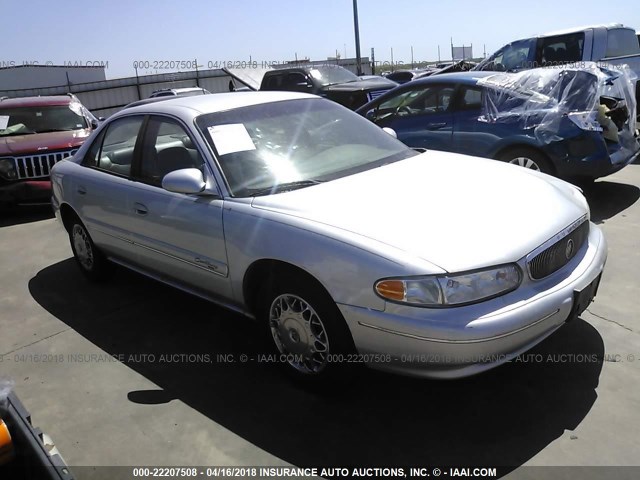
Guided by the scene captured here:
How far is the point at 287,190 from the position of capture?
10.3ft

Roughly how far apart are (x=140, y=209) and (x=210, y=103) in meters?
0.86

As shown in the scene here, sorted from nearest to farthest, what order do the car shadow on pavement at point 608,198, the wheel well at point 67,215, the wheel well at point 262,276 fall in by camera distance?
the wheel well at point 262,276, the wheel well at point 67,215, the car shadow on pavement at point 608,198

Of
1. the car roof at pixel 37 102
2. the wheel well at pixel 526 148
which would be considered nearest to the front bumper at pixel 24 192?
the car roof at pixel 37 102

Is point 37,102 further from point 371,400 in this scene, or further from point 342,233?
point 371,400

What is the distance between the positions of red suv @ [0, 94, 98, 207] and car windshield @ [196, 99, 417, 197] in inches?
196

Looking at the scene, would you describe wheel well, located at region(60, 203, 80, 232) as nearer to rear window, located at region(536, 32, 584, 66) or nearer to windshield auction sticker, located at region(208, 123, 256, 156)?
windshield auction sticker, located at region(208, 123, 256, 156)

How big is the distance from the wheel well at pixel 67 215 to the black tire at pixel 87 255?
0.02m

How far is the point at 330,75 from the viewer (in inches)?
487

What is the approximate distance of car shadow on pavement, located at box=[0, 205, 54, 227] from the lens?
7.63 m

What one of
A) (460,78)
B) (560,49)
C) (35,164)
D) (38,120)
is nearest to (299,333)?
(460,78)

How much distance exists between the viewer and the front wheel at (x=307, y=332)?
2711 mm

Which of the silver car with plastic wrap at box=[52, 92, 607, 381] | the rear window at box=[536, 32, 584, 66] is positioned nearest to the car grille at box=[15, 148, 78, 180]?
the silver car with plastic wrap at box=[52, 92, 607, 381]

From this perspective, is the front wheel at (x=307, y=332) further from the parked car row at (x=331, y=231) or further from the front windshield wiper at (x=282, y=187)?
the front windshield wiper at (x=282, y=187)

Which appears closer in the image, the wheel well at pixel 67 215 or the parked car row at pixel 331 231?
the parked car row at pixel 331 231
